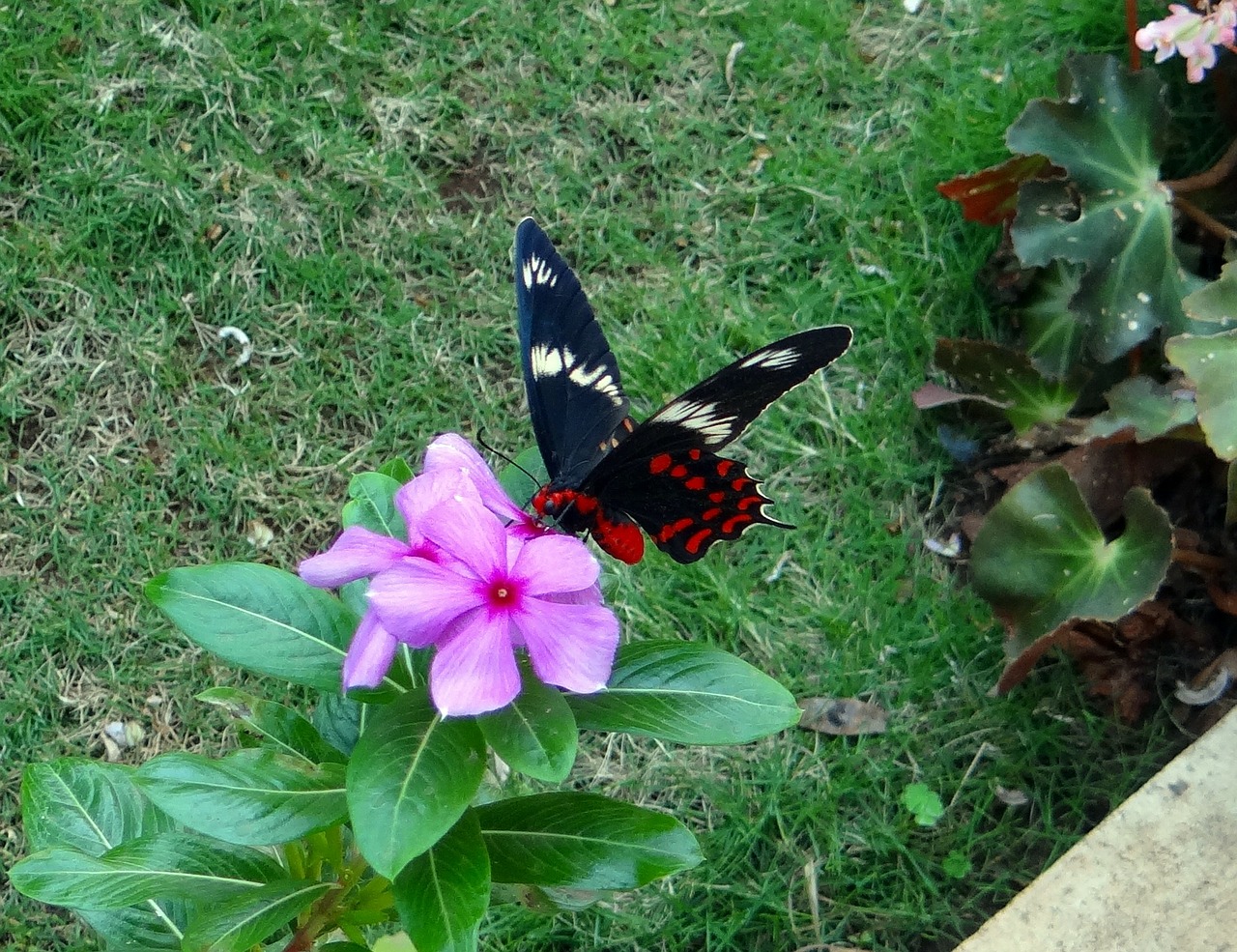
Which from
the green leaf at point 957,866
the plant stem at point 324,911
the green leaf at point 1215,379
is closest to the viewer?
the plant stem at point 324,911

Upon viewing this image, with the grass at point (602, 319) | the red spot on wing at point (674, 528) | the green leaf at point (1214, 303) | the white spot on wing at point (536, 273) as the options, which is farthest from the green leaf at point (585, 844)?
the green leaf at point (1214, 303)

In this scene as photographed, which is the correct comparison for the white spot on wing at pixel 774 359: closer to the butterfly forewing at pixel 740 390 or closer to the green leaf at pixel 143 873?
the butterfly forewing at pixel 740 390

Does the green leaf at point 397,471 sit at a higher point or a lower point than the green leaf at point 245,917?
higher

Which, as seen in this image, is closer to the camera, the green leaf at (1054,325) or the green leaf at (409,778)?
the green leaf at (409,778)

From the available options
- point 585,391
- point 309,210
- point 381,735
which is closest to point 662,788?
point 585,391

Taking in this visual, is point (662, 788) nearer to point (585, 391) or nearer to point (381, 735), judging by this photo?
point (585, 391)

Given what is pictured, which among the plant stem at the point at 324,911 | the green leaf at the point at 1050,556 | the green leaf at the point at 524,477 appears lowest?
the green leaf at the point at 1050,556

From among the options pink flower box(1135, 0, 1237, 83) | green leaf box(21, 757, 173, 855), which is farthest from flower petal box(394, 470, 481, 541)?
pink flower box(1135, 0, 1237, 83)

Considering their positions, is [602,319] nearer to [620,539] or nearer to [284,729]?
[620,539]
